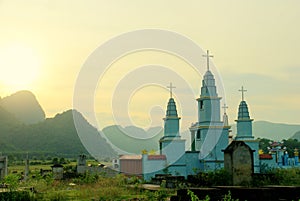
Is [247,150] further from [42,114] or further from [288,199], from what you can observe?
[42,114]

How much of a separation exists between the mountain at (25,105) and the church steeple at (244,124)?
94.6 m

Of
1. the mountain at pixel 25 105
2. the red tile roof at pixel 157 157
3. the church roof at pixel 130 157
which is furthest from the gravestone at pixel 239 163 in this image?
the mountain at pixel 25 105

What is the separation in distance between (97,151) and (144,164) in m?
22.4

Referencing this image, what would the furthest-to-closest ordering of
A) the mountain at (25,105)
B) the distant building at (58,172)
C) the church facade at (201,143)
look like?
the mountain at (25,105), the church facade at (201,143), the distant building at (58,172)

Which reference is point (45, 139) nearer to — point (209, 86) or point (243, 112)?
point (209, 86)

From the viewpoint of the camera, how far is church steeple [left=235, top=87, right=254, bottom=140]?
32781mm

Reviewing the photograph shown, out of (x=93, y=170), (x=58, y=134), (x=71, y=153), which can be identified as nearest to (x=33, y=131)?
(x=58, y=134)

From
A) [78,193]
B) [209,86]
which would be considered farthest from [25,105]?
[78,193]

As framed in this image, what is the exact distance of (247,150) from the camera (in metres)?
19.0

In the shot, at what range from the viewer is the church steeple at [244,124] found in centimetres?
3278

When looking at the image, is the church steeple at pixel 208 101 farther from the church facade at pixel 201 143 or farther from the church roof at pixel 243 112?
the church roof at pixel 243 112

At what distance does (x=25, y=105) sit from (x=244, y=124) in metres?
98.2

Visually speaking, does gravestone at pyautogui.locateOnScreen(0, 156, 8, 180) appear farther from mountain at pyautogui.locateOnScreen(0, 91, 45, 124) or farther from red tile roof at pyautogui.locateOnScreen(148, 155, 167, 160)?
mountain at pyautogui.locateOnScreen(0, 91, 45, 124)

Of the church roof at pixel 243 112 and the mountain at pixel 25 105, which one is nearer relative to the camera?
the church roof at pixel 243 112
